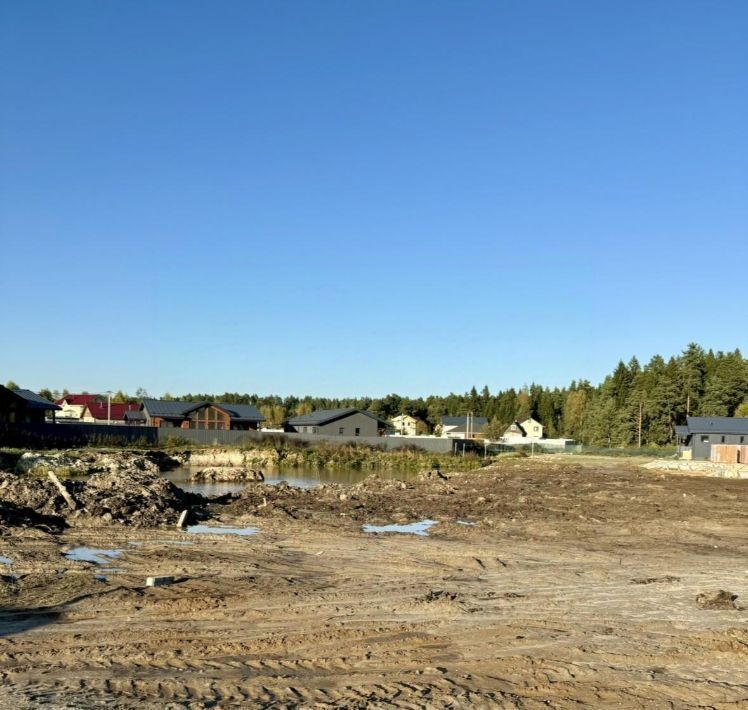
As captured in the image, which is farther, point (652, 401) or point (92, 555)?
point (652, 401)

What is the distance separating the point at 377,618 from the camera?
36.2ft

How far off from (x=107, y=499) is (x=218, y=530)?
3.73 m

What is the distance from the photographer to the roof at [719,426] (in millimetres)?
54531

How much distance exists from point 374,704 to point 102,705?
9.32 ft

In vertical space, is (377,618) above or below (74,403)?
below

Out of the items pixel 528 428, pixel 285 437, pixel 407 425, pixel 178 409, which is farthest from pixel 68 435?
pixel 528 428

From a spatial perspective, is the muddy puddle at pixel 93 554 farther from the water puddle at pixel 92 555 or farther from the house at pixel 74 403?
the house at pixel 74 403

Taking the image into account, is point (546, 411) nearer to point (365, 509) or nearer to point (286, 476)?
point (286, 476)

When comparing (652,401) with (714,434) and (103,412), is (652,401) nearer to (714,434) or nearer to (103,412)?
(714,434)

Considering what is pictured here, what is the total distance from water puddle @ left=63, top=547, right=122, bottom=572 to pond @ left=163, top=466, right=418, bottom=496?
14.7m

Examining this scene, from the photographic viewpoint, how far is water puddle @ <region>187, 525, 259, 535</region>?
1945 cm

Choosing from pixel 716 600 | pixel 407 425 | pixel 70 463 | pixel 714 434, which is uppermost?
pixel 714 434

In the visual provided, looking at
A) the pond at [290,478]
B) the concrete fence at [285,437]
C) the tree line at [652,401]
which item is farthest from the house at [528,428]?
the pond at [290,478]

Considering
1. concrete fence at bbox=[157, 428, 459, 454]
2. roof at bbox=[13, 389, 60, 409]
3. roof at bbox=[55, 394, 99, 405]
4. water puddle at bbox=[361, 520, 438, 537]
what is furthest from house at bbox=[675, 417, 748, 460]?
roof at bbox=[55, 394, 99, 405]
